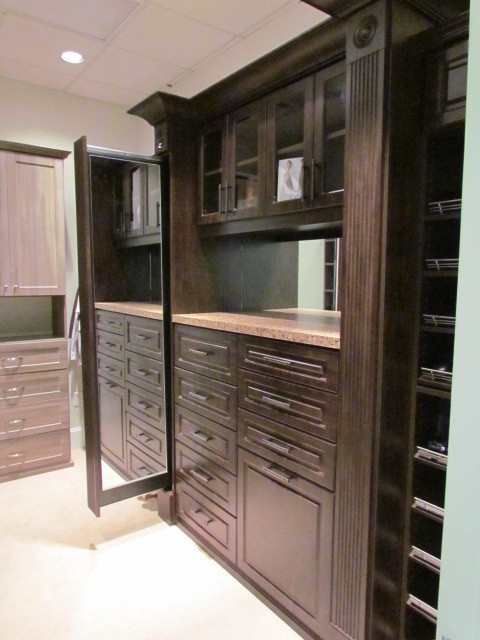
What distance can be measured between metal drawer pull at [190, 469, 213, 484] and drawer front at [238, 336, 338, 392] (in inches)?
25.6

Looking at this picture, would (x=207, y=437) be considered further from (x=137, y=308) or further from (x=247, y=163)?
(x=247, y=163)

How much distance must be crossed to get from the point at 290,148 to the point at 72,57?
1796 millimetres

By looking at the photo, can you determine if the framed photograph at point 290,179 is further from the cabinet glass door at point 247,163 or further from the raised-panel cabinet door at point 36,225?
the raised-panel cabinet door at point 36,225

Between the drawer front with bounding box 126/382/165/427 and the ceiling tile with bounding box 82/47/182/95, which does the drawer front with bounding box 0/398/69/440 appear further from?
the ceiling tile with bounding box 82/47/182/95

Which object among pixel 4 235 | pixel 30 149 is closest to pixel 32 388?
pixel 4 235

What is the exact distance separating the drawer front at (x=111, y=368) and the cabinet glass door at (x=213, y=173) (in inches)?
43.7

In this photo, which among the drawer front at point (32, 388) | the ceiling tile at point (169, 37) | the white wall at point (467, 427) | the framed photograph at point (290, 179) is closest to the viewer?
the white wall at point (467, 427)

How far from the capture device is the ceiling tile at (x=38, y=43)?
2.39m

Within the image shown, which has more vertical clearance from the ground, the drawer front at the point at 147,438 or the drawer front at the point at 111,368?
the drawer front at the point at 111,368

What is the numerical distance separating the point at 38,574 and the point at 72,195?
2.60m

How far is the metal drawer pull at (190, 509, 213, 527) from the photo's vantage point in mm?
2150

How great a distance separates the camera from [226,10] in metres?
2.18

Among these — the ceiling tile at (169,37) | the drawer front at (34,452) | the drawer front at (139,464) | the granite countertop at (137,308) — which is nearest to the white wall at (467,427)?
the granite countertop at (137,308)

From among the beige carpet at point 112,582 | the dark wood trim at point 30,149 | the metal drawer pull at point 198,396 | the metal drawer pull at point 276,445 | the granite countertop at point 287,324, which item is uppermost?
the dark wood trim at point 30,149
